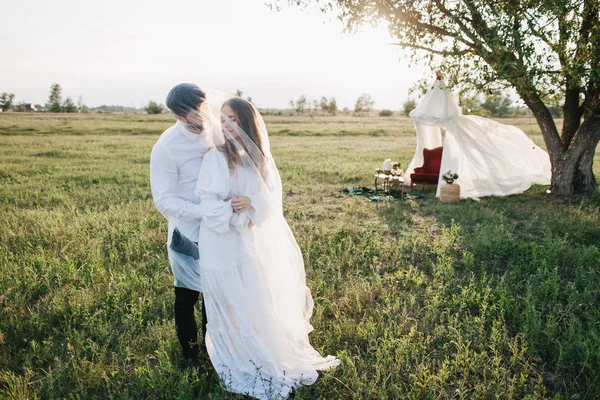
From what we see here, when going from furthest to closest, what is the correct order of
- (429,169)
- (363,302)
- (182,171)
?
(429,169) → (363,302) → (182,171)

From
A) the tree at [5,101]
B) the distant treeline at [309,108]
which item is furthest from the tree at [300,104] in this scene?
the tree at [5,101]

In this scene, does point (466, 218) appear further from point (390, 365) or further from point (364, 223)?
point (390, 365)

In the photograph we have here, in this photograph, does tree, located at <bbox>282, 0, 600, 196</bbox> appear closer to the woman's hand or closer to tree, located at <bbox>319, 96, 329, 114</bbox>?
the woman's hand

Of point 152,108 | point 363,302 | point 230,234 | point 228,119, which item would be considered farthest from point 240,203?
point 152,108

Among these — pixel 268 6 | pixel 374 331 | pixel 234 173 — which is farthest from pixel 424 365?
pixel 268 6

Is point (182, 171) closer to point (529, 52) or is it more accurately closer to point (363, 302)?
point (363, 302)

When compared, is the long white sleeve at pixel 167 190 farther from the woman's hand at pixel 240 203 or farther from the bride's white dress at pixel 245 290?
the woman's hand at pixel 240 203

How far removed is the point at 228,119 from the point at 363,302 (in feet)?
9.32

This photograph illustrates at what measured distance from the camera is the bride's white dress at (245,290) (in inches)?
117

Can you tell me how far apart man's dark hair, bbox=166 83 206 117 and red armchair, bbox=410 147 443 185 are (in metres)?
9.92

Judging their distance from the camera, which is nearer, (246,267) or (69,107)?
(246,267)

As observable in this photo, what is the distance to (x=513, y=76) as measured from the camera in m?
8.33

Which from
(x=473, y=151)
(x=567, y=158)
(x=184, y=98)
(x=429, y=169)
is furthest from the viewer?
(x=429, y=169)

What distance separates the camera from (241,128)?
293 centimetres
